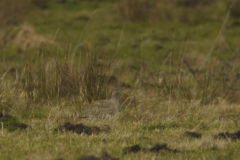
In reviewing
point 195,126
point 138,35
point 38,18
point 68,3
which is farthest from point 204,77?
point 68,3

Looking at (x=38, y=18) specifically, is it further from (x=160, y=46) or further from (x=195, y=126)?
(x=195, y=126)

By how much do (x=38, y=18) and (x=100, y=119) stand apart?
11.3 metres

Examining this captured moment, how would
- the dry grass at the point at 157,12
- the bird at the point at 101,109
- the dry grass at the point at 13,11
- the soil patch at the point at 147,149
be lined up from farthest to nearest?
the dry grass at the point at 157,12 < the dry grass at the point at 13,11 < the bird at the point at 101,109 < the soil patch at the point at 147,149

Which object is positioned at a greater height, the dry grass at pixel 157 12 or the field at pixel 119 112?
the dry grass at pixel 157 12

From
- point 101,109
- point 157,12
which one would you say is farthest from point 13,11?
point 101,109

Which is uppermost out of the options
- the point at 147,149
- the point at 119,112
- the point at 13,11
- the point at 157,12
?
the point at 13,11

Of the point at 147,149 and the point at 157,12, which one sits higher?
the point at 157,12

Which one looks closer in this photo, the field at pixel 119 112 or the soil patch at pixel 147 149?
the soil patch at pixel 147 149

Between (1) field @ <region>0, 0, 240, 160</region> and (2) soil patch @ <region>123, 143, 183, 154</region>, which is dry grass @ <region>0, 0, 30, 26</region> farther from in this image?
(2) soil patch @ <region>123, 143, 183, 154</region>

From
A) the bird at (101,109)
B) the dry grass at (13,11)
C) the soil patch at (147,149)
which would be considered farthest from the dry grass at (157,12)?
the soil patch at (147,149)

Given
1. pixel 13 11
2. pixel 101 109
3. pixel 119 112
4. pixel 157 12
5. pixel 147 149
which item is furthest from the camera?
pixel 157 12

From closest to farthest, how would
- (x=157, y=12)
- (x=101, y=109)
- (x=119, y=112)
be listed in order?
(x=101, y=109), (x=119, y=112), (x=157, y=12)

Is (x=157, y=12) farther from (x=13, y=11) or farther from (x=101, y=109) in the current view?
(x=101, y=109)

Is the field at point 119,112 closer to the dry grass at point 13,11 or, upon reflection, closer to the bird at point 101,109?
the bird at point 101,109
